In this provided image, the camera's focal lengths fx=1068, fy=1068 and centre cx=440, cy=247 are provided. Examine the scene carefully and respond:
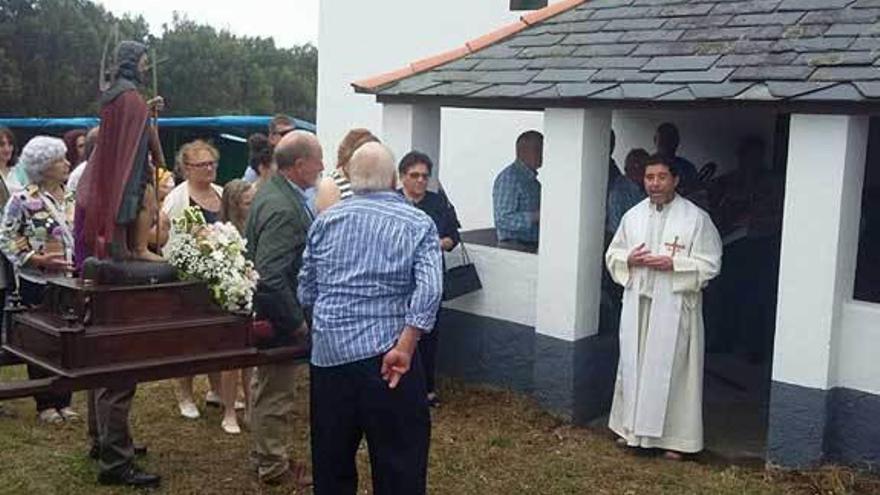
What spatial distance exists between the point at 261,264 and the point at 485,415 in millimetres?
2534

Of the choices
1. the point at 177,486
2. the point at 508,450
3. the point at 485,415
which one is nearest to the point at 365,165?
the point at 177,486

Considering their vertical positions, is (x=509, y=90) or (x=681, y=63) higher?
(x=681, y=63)

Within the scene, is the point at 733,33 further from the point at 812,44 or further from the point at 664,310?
the point at 664,310

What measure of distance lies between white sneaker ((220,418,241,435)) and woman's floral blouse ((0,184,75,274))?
4.89 feet

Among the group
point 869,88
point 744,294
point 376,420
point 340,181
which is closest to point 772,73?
point 869,88

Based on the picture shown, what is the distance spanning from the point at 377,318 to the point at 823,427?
2998mm

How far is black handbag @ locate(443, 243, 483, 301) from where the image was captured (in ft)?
25.0

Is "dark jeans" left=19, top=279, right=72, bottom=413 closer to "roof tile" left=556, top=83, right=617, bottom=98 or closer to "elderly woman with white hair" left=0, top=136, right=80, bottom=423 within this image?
"elderly woman with white hair" left=0, top=136, right=80, bottom=423

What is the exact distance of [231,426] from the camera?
685 cm

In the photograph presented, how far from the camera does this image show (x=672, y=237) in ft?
21.1

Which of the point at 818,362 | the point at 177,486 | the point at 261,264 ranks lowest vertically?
the point at 177,486

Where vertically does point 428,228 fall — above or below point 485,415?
above

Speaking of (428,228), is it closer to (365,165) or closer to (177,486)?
(365,165)

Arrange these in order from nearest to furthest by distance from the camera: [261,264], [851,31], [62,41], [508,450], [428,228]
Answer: [428,228], [261,264], [851,31], [508,450], [62,41]
